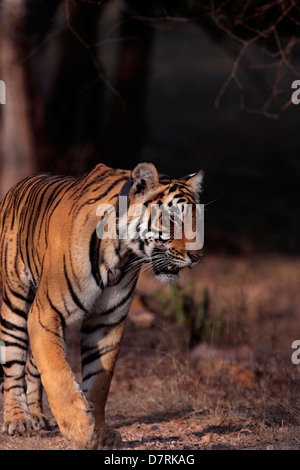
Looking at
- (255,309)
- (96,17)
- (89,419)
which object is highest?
(96,17)

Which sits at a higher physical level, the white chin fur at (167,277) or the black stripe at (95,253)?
the black stripe at (95,253)

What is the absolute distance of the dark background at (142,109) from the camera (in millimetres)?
7206

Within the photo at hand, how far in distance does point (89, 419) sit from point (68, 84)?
24.9ft

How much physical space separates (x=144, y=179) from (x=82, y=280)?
1.89 feet

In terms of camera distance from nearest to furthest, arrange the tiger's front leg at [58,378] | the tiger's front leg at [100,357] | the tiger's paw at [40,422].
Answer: the tiger's front leg at [58,378] < the tiger's front leg at [100,357] < the tiger's paw at [40,422]

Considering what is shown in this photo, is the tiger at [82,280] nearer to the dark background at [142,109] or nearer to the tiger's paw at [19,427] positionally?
the tiger's paw at [19,427]

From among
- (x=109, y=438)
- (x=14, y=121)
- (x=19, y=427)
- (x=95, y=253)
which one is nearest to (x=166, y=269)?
(x=95, y=253)

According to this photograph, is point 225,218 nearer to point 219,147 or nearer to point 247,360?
point 219,147

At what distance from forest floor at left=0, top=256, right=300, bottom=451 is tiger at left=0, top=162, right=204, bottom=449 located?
1.10 ft

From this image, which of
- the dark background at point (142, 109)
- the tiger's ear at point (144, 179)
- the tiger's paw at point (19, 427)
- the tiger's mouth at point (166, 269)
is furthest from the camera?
the dark background at point (142, 109)

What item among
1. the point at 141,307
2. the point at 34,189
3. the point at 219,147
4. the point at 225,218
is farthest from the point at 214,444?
the point at 219,147

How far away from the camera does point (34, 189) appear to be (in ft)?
15.5

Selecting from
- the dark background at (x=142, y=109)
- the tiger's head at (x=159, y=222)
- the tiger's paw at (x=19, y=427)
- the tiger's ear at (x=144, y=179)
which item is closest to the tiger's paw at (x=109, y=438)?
the tiger's paw at (x=19, y=427)

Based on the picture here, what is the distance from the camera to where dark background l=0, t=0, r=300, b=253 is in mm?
7206
